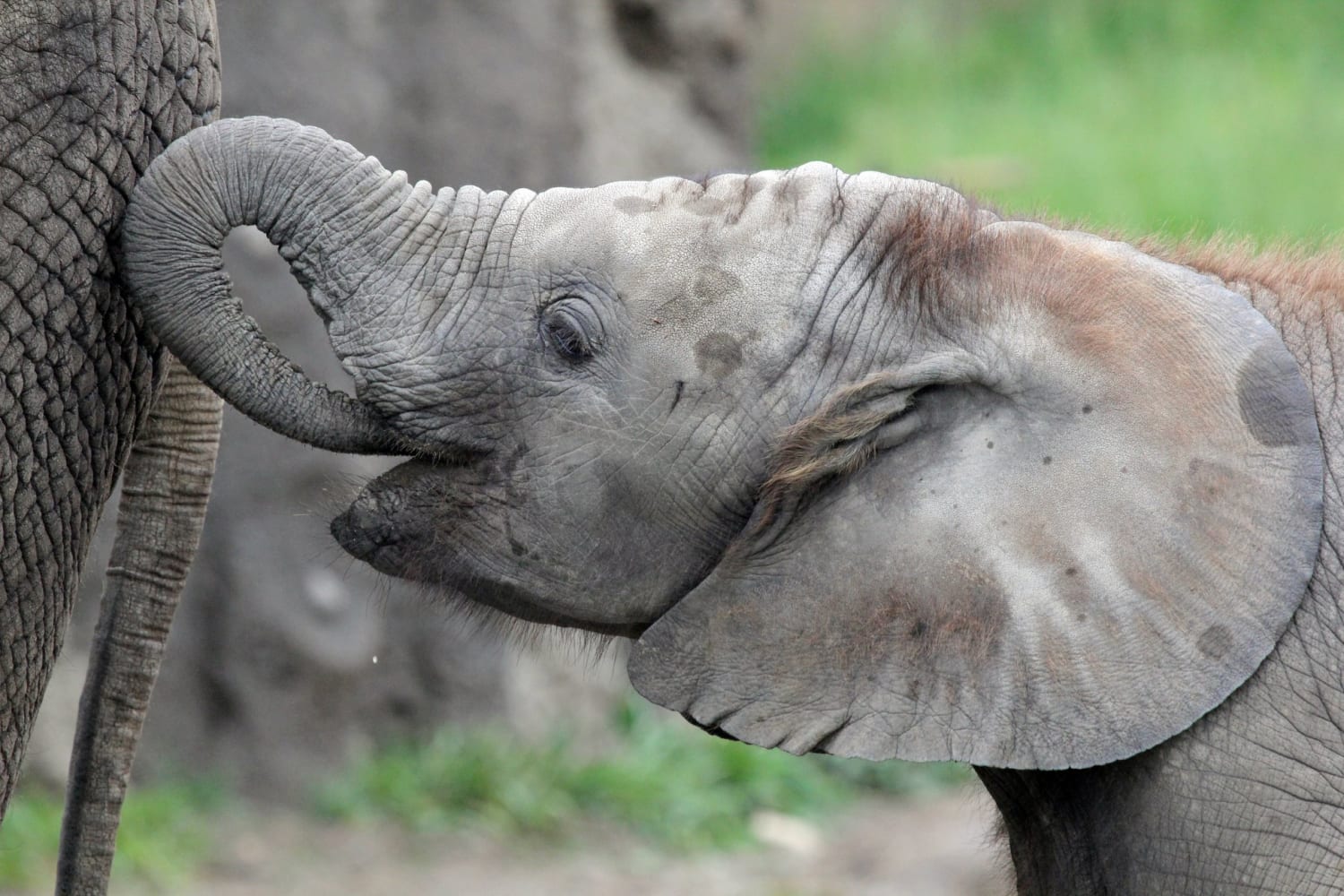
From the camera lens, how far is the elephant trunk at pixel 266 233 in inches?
105

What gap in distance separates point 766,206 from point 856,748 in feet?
2.76

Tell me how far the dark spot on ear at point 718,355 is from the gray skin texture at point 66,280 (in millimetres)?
844

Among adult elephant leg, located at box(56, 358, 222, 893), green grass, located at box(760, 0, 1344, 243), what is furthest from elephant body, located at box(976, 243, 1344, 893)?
green grass, located at box(760, 0, 1344, 243)

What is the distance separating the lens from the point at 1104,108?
1213 centimetres

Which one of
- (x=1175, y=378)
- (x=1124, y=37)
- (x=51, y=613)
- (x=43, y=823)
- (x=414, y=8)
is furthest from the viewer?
(x=1124, y=37)

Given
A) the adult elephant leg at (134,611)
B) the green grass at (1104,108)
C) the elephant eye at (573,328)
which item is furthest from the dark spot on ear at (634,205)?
the green grass at (1104,108)

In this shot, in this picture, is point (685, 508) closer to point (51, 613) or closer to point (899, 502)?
point (899, 502)

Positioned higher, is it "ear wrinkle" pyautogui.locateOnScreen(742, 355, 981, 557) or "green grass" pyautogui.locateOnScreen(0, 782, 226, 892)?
"ear wrinkle" pyautogui.locateOnScreen(742, 355, 981, 557)

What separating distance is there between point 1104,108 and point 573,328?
10.0m

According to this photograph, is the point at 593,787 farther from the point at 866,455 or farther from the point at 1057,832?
the point at 866,455

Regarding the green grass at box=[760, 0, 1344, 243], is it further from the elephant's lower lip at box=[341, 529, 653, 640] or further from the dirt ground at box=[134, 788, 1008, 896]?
the elephant's lower lip at box=[341, 529, 653, 640]

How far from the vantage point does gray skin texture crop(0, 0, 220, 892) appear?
8.63 ft

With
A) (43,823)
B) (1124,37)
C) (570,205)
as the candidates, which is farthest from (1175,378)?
(1124,37)

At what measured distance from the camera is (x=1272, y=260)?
3.01 meters
